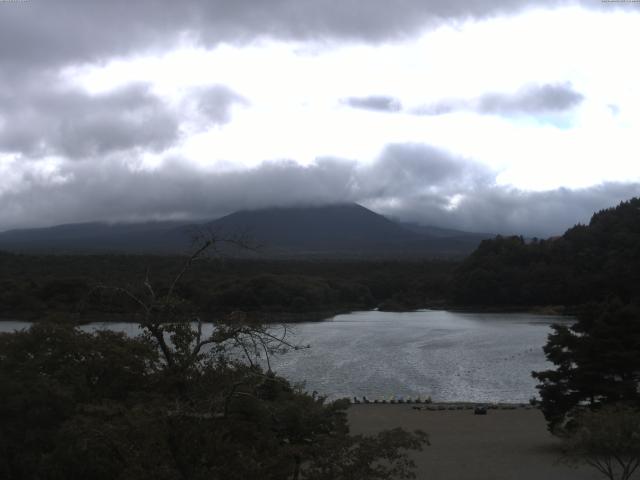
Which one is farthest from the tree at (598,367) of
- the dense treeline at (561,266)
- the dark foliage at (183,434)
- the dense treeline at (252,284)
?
the dense treeline at (561,266)

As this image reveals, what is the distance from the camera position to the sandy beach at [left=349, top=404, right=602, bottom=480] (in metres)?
14.2

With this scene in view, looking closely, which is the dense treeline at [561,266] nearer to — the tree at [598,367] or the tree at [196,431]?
the tree at [598,367]

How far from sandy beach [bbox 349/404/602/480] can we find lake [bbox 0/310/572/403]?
11.6 feet

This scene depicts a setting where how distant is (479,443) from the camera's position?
1752cm

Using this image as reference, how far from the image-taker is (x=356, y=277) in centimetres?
8638

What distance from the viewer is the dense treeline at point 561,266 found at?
64750mm

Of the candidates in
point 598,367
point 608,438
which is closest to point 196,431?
point 608,438

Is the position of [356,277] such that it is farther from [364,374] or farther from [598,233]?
[364,374]

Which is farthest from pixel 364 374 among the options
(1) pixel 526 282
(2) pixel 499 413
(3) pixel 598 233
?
(3) pixel 598 233

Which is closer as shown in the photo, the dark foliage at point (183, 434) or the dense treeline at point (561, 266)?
the dark foliage at point (183, 434)

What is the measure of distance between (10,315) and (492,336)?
3434 cm

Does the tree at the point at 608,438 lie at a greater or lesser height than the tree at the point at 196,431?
lesser

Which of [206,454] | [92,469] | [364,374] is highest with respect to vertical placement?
[206,454]

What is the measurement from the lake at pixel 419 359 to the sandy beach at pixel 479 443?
3540 millimetres
